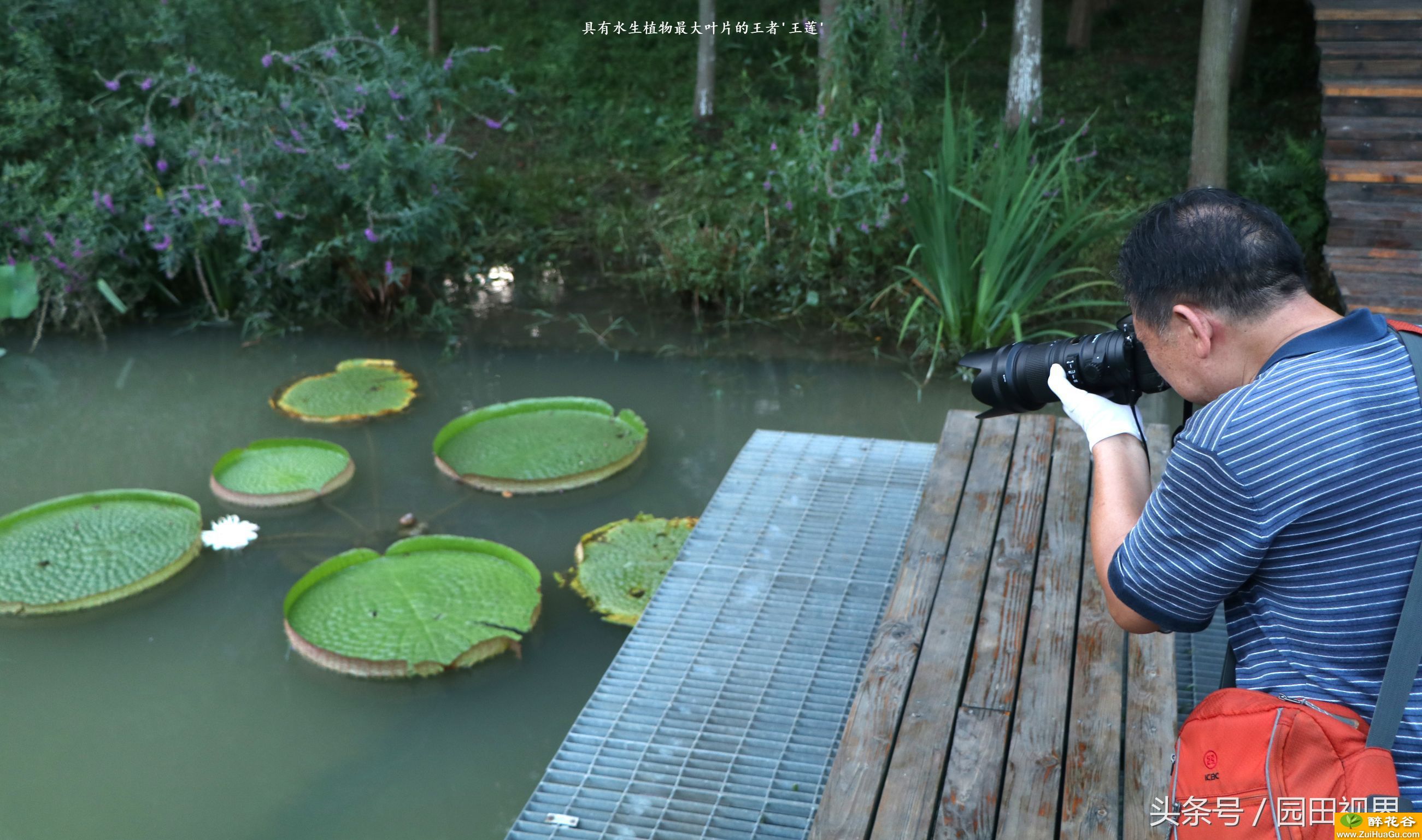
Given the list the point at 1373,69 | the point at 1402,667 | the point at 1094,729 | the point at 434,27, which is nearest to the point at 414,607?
the point at 1094,729

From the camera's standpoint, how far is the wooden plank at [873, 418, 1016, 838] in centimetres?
135

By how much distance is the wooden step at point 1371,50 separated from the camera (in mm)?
4477

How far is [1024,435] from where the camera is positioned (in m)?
2.33

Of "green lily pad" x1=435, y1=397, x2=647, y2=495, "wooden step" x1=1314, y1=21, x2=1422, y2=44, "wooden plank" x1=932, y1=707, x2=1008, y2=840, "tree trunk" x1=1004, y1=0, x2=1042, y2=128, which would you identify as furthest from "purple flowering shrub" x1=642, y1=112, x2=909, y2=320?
"wooden plank" x1=932, y1=707, x2=1008, y2=840

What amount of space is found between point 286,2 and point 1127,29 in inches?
172

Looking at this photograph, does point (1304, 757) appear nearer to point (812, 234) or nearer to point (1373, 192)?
point (812, 234)

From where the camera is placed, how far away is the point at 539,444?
3.33 meters

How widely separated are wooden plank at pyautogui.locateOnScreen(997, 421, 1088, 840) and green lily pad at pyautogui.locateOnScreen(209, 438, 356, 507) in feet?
6.40

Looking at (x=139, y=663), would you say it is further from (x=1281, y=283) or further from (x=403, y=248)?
(x=1281, y=283)

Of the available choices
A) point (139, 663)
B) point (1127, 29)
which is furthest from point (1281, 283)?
point (1127, 29)

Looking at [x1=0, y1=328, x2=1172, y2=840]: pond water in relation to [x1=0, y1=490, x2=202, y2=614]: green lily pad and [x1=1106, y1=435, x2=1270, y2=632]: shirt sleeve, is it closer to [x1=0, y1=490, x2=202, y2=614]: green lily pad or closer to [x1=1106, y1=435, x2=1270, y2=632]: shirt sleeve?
[x1=0, y1=490, x2=202, y2=614]: green lily pad

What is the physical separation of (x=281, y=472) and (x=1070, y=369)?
2402 millimetres

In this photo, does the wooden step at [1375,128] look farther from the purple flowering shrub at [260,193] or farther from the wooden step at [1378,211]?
the purple flowering shrub at [260,193]

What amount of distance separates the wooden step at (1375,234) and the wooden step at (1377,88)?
78cm
